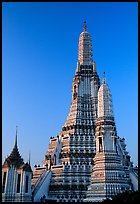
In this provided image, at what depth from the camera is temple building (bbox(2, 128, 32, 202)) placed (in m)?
38.2

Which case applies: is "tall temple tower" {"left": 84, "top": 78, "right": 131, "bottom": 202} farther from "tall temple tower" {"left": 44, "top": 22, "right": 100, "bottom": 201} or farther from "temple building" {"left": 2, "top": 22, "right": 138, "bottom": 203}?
"tall temple tower" {"left": 44, "top": 22, "right": 100, "bottom": 201}

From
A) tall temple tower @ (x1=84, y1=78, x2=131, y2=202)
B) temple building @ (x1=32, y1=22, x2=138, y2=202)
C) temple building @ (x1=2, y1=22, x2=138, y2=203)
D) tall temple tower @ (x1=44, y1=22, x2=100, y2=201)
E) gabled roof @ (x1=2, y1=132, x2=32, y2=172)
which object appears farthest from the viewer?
tall temple tower @ (x1=44, y1=22, x2=100, y2=201)

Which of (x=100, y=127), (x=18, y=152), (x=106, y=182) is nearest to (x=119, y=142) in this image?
(x=100, y=127)

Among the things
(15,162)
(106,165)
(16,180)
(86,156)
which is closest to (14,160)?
(15,162)

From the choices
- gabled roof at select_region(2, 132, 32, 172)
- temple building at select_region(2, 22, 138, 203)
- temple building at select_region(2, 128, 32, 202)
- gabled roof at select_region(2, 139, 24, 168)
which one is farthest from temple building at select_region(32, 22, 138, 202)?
gabled roof at select_region(2, 139, 24, 168)

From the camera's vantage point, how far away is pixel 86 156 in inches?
1849

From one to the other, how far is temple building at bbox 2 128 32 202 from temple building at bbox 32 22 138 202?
269cm

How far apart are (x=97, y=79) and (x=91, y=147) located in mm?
14944

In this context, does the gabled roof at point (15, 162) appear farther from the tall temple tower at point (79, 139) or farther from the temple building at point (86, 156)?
the tall temple tower at point (79, 139)

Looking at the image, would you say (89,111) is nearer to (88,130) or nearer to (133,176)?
(88,130)

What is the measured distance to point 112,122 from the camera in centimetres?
4344

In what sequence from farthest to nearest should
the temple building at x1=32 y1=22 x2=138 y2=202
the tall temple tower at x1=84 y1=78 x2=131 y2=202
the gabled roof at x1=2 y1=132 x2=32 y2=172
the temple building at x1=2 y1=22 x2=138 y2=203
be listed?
the gabled roof at x1=2 y1=132 x2=32 y2=172 < the temple building at x1=32 y1=22 x2=138 y2=202 < the temple building at x1=2 y1=22 x2=138 y2=203 < the tall temple tower at x1=84 y1=78 x2=131 y2=202

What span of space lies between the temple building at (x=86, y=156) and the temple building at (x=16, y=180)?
2688 mm

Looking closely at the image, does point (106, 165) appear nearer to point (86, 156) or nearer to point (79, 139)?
point (86, 156)
